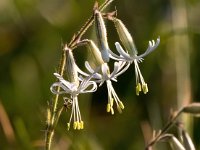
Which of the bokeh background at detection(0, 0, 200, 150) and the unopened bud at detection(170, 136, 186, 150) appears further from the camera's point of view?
the bokeh background at detection(0, 0, 200, 150)

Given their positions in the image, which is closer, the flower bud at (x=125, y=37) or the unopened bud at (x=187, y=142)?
the flower bud at (x=125, y=37)

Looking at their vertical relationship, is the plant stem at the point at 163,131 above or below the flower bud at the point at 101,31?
below

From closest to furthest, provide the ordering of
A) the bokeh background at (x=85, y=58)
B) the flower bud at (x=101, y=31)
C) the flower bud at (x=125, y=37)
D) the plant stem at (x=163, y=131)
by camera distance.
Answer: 1. the flower bud at (x=101, y=31)
2. the flower bud at (x=125, y=37)
3. the plant stem at (x=163, y=131)
4. the bokeh background at (x=85, y=58)

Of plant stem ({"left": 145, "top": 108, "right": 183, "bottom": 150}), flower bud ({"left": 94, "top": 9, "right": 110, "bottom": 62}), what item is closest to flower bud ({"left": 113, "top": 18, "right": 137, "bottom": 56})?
flower bud ({"left": 94, "top": 9, "right": 110, "bottom": 62})

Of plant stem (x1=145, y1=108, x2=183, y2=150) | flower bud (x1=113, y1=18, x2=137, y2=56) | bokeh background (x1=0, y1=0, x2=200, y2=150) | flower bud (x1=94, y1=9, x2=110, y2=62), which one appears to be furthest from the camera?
bokeh background (x1=0, y1=0, x2=200, y2=150)

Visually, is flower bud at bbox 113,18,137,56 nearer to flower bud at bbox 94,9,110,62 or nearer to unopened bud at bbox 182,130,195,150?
flower bud at bbox 94,9,110,62

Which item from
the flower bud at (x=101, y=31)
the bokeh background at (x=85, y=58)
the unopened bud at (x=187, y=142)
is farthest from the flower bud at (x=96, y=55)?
the bokeh background at (x=85, y=58)

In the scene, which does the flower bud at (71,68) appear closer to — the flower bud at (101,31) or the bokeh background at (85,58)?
the flower bud at (101,31)

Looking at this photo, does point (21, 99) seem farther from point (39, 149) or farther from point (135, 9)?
point (135, 9)
